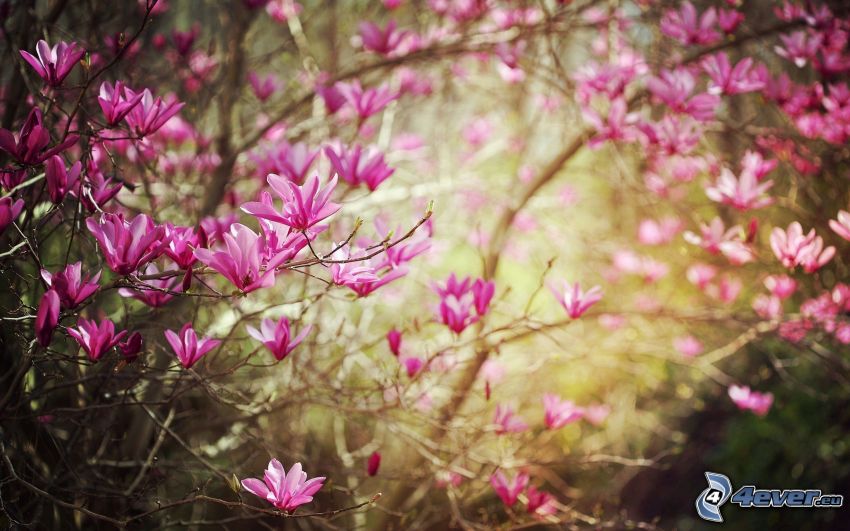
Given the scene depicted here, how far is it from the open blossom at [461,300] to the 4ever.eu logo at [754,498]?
5.01 ft

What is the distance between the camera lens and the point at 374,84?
261 centimetres

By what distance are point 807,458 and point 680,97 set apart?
217 cm

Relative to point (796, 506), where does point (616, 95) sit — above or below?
above

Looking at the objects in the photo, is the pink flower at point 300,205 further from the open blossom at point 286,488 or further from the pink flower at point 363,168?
the open blossom at point 286,488

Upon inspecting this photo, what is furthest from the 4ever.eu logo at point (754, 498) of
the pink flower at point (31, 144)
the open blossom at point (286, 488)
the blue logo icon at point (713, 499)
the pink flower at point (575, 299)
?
the pink flower at point (31, 144)

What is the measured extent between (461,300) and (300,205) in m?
0.55

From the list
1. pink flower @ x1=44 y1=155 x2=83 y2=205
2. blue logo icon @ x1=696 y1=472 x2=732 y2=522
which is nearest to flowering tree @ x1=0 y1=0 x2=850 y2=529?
pink flower @ x1=44 y1=155 x2=83 y2=205

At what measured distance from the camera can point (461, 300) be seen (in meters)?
1.39

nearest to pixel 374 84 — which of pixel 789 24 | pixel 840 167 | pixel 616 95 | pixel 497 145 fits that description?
pixel 497 145

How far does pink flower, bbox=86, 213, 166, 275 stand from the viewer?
3.14 ft

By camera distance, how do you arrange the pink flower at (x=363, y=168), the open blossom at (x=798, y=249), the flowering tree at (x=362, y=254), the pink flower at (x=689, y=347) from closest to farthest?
the flowering tree at (x=362, y=254), the pink flower at (x=363, y=168), the open blossom at (x=798, y=249), the pink flower at (x=689, y=347)

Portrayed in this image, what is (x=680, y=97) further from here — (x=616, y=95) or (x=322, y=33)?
(x=322, y=33)

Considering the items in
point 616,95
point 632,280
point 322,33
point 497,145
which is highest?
point 322,33

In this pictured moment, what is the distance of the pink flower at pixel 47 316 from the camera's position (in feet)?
2.98
